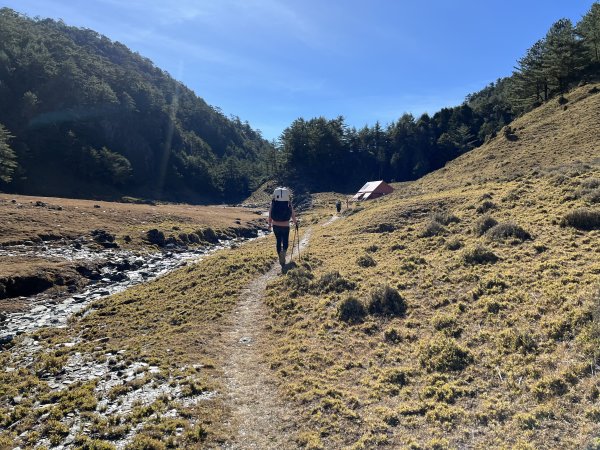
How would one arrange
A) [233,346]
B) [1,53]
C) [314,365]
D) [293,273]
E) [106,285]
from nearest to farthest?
[314,365]
[233,346]
[293,273]
[106,285]
[1,53]

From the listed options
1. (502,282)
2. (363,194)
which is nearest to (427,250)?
(502,282)

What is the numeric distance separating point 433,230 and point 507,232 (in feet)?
17.3

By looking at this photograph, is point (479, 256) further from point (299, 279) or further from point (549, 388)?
point (549, 388)

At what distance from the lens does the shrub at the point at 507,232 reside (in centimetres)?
1645

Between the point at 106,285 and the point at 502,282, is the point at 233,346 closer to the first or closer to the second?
the point at 502,282

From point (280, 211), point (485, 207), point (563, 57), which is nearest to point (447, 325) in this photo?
point (280, 211)

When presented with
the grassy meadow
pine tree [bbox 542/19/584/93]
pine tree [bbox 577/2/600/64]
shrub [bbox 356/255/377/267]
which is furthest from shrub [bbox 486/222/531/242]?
pine tree [bbox 577/2/600/64]

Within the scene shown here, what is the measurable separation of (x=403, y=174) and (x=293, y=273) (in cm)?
11447

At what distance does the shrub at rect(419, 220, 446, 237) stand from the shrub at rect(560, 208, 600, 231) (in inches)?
243

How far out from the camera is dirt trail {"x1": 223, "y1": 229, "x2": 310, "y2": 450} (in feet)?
24.2

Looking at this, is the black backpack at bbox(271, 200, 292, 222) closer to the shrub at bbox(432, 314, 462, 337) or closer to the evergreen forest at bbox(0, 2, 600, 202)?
the shrub at bbox(432, 314, 462, 337)

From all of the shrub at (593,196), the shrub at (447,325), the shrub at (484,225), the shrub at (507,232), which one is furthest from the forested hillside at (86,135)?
the shrub at (593,196)

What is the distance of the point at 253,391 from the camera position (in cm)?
927

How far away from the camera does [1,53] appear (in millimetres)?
100000
